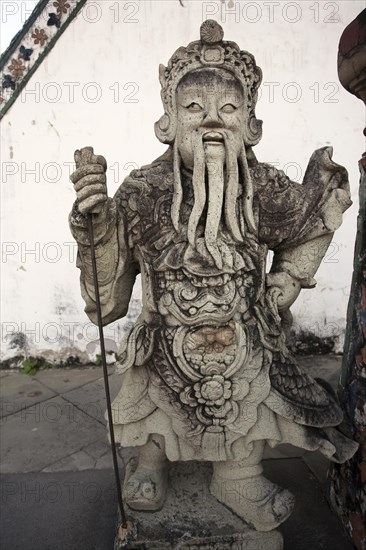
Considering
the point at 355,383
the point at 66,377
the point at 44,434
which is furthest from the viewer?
the point at 66,377

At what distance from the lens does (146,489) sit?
1.65 metres

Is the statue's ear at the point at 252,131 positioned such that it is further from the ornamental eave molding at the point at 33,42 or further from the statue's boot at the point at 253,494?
the ornamental eave molding at the point at 33,42

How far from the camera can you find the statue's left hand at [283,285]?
1638 mm

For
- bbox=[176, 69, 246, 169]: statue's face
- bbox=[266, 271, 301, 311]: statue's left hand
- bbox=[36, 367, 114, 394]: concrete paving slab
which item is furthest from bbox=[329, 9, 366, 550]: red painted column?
bbox=[36, 367, 114, 394]: concrete paving slab

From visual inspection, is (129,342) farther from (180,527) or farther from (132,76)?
(132,76)

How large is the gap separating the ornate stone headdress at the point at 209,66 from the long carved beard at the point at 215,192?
9 cm

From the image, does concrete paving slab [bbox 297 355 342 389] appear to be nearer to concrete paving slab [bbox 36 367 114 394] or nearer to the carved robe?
concrete paving slab [bbox 36 367 114 394]

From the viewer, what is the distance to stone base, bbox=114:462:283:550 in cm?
160

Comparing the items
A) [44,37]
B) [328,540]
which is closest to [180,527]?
[328,540]

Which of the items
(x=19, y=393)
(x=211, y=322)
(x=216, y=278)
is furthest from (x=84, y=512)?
(x=19, y=393)

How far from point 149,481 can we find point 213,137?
1.28 metres

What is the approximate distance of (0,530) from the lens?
6.09 feet

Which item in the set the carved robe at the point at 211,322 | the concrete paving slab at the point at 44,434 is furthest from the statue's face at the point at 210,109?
the concrete paving slab at the point at 44,434

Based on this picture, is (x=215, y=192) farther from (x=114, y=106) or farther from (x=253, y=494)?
(x=114, y=106)
